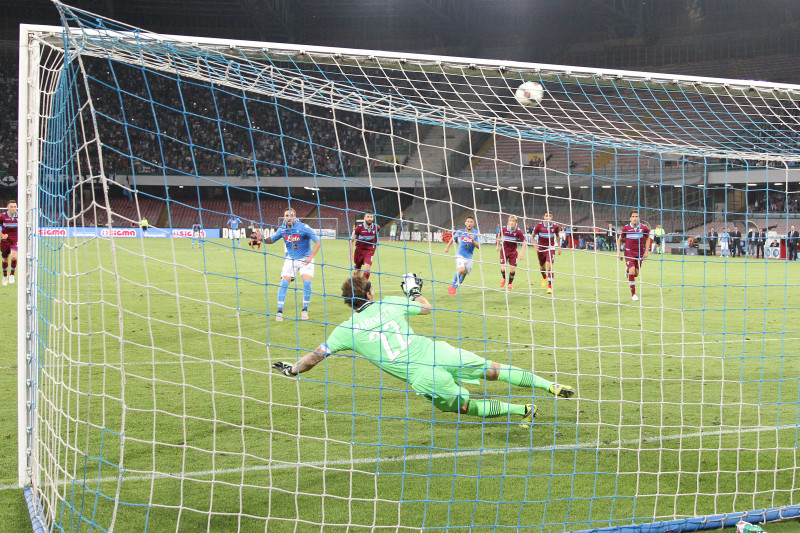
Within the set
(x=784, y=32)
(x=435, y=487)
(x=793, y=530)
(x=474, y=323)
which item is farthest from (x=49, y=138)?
(x=784, y=32)

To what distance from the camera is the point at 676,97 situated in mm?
6758

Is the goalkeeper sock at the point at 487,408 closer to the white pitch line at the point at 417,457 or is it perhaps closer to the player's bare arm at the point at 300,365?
the white pitch line at the point at 417,457

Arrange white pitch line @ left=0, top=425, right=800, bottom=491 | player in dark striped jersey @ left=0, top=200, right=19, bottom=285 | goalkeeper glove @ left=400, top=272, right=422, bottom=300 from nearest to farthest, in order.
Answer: white pitch line @ left=0, top=425, right=800, bottom=491, goalkeeper glove @ left=400, top=272, right=422, bottom=300, player in dark striped jersey @ left=0, top=200, right=19, bottom=285

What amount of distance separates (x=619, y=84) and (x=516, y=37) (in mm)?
42061

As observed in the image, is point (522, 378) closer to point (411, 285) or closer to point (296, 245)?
point (411, 285)

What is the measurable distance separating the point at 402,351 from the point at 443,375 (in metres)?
0.34

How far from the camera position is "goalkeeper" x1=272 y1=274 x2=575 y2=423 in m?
4.83

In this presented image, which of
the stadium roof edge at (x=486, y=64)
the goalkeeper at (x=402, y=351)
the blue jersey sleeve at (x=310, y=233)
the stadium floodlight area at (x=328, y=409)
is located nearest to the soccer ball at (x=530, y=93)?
the stadium floodlight area at (x=328, y=409)

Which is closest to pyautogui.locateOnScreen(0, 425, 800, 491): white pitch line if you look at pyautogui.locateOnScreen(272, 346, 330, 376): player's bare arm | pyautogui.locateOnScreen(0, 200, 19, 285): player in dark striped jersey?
pyautogui.locateOnScreen(272, 346, 330, 376): player's bare arm

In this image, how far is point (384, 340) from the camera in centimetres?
485

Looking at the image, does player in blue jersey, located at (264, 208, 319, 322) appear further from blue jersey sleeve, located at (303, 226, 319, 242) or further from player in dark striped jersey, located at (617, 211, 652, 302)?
player in dark striped jersey, located at (617, 211, 652, 302)

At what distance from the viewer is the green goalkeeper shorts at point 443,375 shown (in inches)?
190

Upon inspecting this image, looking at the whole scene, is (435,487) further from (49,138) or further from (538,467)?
(49,138)

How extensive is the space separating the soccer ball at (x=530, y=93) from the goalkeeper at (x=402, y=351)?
2582mm
